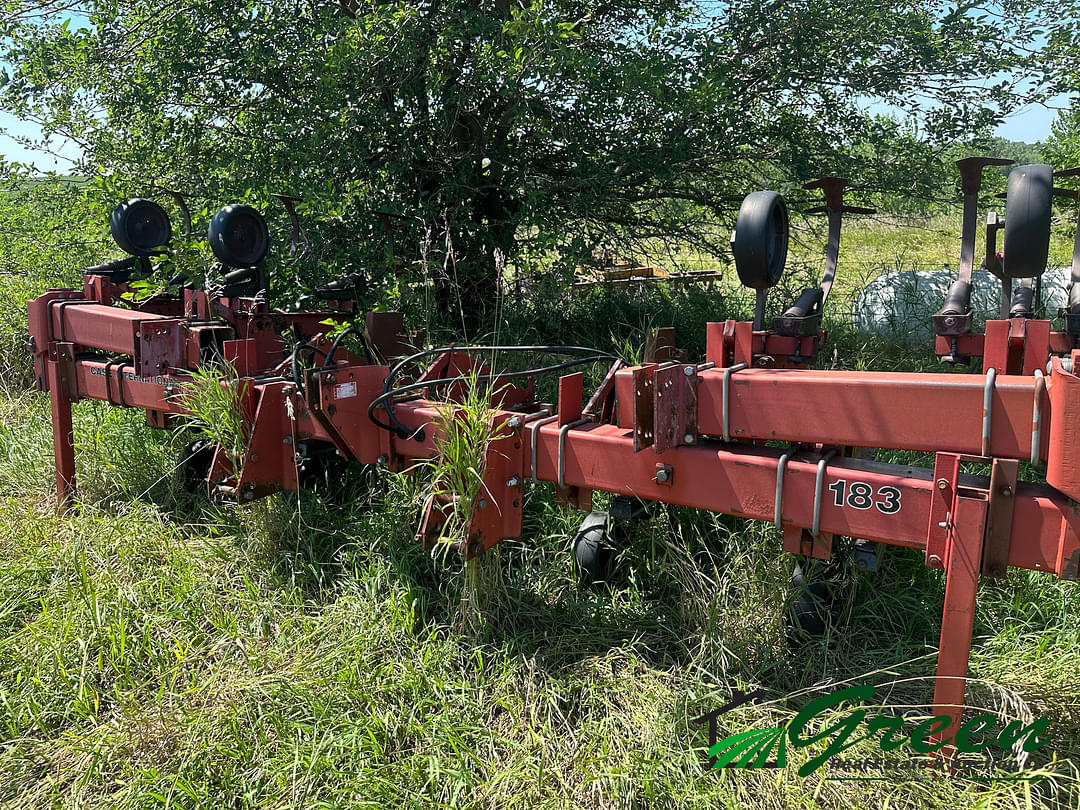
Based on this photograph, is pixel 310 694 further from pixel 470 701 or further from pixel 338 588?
pixel 338 588

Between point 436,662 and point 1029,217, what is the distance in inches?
92.0

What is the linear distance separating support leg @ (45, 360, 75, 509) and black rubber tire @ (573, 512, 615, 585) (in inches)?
118

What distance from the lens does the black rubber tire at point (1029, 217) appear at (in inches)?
88.7

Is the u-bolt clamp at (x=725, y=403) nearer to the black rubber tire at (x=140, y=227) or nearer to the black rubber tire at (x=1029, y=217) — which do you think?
the black rubber tire at (x=1029, y=217)

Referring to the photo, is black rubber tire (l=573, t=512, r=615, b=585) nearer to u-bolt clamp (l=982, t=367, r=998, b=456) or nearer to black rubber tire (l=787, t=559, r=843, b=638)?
black rubber tire (l=787, t=559, r=843, b=638)

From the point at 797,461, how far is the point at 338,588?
2.10m

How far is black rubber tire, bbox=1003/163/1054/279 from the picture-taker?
225 centimetres

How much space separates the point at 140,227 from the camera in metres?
5.09

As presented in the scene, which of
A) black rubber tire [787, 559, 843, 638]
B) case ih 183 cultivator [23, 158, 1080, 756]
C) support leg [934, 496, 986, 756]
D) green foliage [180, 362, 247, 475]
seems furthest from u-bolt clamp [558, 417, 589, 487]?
green foliage [180, 362, 247, 475]

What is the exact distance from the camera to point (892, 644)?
117 inches

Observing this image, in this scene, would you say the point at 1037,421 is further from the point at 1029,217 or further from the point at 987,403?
the point at 1029,217

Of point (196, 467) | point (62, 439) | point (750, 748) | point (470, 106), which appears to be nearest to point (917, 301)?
point (470, 106)

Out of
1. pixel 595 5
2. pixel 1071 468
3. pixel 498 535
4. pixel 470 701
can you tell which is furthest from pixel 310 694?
pixel 595 5

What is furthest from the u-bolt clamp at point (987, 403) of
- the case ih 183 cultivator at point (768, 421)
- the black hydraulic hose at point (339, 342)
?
the black hydraulic hose at point (339, 342)
